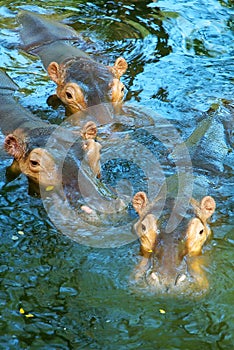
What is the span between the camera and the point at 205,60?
10.5 meters

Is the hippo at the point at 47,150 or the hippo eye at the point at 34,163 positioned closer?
the hippo at the point at 47,150

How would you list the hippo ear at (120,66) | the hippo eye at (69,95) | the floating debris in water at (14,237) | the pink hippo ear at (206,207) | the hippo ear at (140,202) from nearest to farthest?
the pink hippo ear at (206,207) → the hippo ear at (140,202) → the floating debris in water at (14,237) → the hippo eye at (69,95) → the hippo ear at (120,66)

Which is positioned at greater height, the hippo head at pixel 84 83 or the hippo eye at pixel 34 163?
the hippo eye at pixel 34 163

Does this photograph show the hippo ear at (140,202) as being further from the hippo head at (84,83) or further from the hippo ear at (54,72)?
the hippo ear at (54,72)

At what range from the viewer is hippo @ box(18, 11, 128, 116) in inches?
342

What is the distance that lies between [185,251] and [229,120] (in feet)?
10.8

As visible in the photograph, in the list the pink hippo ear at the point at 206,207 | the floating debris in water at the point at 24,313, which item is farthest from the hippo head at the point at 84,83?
the floating debris in water at the point at 24,313

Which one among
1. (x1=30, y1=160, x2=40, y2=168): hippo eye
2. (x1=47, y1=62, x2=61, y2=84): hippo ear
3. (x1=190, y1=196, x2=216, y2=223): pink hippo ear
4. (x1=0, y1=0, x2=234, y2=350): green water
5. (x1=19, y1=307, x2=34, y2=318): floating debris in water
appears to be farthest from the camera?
(x1=47, y1=62, x2=61, y2=84): hippo ear

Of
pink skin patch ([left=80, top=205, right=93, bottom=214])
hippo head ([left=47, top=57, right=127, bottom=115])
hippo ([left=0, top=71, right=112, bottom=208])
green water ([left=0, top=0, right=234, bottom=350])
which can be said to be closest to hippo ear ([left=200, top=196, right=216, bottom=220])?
green water ([left=0, top=0, right=234, bottom=350])

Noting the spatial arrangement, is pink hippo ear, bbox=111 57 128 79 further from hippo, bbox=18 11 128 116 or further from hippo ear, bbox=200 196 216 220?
hippo ear, bbox=200 196 216 220

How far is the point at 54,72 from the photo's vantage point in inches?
367

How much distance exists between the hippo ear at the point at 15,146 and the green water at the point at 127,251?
306mm

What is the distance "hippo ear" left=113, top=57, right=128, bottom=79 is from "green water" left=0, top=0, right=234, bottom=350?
0.95ft

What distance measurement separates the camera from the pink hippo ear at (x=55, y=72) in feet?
30.5
